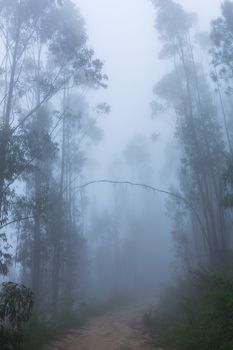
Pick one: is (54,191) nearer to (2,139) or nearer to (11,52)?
(11,52)

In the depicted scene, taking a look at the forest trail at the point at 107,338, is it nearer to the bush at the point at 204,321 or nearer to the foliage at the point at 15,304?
the bush at the point at 204,321

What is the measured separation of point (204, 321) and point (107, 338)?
10.3ft

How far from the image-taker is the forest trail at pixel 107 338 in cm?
995

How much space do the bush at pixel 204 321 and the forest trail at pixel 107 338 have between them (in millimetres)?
548

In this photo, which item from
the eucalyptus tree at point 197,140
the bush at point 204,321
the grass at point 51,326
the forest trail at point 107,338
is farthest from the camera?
the eucalyptus tree at point 197,140

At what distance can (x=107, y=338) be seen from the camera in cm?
1127

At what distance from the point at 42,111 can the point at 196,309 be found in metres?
13.1

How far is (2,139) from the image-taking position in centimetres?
1162

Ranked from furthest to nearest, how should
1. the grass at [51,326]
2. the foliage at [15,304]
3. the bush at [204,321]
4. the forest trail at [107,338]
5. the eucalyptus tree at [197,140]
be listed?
the eucalyptus tree at [197,140] → the forest trail at [107,338] → the grass at [51,326] → the bush at [204,321] → the foliage at [15,304]

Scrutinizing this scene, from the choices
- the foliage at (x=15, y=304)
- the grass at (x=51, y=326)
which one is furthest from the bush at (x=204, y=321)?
the foliage at (x=15, y=304)

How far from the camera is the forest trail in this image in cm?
995

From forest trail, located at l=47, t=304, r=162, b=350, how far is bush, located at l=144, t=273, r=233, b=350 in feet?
1.80

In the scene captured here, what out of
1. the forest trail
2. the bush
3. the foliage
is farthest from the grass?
the bush

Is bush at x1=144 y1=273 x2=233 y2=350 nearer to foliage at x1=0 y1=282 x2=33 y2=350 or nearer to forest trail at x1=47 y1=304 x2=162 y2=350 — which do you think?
forest trail at x1=47 y1=304 x2=162 y2=350
